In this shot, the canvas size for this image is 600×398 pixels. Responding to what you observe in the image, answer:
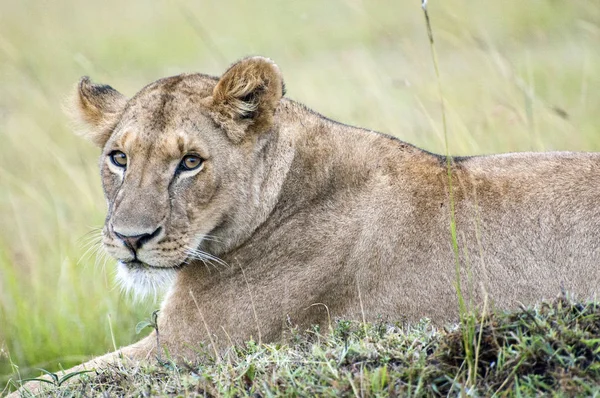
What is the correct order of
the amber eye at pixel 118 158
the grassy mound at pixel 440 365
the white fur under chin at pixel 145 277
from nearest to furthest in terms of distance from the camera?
the grassy mound at pixel 440 365 < the white fur under chin at pixel 145 277 < the amber eye at pixel 118 158

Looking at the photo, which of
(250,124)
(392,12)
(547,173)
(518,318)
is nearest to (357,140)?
(250,124)

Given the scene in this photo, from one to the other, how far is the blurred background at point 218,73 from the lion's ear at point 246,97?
896 mm

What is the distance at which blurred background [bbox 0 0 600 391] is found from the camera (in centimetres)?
666

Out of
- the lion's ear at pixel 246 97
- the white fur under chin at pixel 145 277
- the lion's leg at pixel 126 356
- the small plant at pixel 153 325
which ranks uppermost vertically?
the lion's ear at pixel 246 97

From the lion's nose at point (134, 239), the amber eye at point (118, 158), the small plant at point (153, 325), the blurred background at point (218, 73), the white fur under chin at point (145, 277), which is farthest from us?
the blurred background at point (218, 73)

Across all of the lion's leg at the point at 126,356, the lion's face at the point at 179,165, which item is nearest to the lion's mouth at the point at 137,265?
the lion's face at the point at 179,165

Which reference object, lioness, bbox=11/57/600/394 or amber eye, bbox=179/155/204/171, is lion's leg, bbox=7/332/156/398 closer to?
lioness, bbox=11/57/600/394

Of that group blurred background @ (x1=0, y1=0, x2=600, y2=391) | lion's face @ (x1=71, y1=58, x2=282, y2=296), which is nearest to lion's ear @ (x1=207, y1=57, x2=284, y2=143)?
lion's face @ (x1=71, y1=58, x2=282, y2=296)

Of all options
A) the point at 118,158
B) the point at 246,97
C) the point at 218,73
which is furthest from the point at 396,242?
the point at 218,73

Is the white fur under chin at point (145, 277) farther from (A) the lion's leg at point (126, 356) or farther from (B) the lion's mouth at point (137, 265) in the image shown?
(A) the lion's leg at point (126, 356)

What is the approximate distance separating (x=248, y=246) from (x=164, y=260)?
1.65 ft

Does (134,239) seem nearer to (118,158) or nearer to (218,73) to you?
(118,158)

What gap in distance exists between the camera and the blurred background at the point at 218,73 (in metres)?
6.66

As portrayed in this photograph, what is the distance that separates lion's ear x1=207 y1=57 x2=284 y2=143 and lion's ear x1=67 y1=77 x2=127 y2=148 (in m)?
0.66
